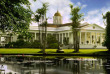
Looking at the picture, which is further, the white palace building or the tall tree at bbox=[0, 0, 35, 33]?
the white palace building

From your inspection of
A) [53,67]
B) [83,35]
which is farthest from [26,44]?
[53,67]

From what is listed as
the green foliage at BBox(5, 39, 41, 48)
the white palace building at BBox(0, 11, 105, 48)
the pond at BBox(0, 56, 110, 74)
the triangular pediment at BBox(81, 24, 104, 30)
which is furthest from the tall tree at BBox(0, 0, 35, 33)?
the triangular pediment at BBox(81, 24, 104, 30)

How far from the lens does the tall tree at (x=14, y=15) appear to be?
16938mm

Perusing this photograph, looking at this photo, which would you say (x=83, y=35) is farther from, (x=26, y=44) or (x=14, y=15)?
(x=14, y=15)

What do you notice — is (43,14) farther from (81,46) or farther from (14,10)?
(81,46)

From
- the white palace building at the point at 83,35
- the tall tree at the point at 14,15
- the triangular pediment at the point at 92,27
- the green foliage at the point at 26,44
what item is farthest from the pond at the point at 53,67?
the triangular pediment at the point at 92,27

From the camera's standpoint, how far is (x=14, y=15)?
62.8 feet

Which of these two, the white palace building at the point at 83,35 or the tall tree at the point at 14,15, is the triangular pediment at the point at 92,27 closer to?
the white palace building at the point at 83,35

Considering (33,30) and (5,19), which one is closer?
(5,19)

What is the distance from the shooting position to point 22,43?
229 feet

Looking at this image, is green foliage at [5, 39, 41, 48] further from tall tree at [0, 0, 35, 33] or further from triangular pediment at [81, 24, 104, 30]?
tall tree at [0, 0, 35, 33]

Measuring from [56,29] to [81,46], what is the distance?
3233 cm

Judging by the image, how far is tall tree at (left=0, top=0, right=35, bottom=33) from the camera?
16938 mm

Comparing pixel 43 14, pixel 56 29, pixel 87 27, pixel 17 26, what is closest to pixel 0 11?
pixel 17 26
